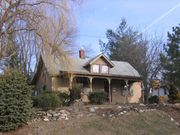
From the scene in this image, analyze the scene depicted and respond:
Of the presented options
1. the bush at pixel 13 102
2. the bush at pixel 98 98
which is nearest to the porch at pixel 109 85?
the bush at pixel 98 98

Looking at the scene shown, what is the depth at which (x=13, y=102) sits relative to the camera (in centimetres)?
1920

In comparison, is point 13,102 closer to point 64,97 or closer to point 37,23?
point 37,23

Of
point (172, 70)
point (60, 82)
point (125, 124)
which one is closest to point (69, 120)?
point (125, 124)

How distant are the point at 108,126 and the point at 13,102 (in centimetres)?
552

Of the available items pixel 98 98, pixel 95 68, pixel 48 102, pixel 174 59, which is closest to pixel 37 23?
pixel 48 102

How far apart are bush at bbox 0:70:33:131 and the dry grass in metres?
0.55

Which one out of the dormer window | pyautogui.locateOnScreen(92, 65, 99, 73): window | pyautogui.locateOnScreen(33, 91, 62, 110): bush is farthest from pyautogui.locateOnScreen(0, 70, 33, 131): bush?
the dormer window

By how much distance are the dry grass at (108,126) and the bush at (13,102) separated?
1.80 feet

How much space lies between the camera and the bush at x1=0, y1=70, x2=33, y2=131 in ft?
62.1

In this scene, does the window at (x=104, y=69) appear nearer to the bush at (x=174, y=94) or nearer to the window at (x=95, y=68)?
the window at (x=95, y=68)

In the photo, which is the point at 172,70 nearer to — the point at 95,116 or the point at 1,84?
the point at 95,116

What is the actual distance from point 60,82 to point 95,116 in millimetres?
14746

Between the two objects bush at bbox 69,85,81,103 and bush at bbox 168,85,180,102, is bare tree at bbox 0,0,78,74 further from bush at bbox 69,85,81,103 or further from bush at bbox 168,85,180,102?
bush at bbox 168,85,180,102

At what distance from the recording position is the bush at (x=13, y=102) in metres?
18.9
